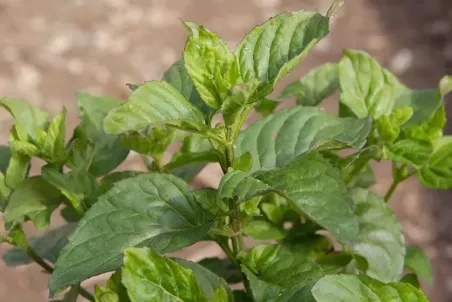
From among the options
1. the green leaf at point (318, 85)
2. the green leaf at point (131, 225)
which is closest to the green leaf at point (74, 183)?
the green leaf at point (131, 225)

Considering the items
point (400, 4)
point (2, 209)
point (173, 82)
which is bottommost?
point (400, 4)

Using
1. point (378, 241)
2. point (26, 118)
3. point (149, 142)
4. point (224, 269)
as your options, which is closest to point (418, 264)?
point (378, 241)

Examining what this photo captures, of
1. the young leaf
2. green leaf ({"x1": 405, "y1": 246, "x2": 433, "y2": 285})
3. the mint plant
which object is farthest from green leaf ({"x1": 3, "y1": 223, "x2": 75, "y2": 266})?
green leaf ({"x1": 405, "y1": 246, "x2": 433, "y2": 285})

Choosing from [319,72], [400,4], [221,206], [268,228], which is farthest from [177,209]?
[400,4]

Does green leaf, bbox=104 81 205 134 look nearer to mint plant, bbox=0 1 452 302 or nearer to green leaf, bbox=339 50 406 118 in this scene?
mint plant, bbox=0 1 452 302

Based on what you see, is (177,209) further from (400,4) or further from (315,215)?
(400,4)

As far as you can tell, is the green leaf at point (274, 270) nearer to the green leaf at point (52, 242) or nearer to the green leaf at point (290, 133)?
the green leaf at point (290, 133)
